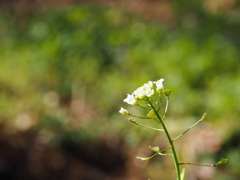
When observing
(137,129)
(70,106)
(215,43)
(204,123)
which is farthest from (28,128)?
(215,43)

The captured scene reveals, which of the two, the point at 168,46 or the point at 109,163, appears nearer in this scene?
the point at 109,163

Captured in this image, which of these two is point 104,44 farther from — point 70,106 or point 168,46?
point 70,106

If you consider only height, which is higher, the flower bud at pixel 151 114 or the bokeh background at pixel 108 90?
the bokeh background at pixel 108 90

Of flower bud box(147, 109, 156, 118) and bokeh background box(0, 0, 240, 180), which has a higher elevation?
bokeh background box(0, 0, 240, 180)

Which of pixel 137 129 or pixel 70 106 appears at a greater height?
pixel 70 106

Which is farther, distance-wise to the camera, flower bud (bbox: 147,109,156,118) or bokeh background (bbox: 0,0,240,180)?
bokeh background (bbox: 0,0,240,180)

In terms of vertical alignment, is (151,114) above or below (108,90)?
below

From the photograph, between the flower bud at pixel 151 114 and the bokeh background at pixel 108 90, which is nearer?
the flower bud at pixel 151 114

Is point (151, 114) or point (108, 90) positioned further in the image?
point (108, 90)
